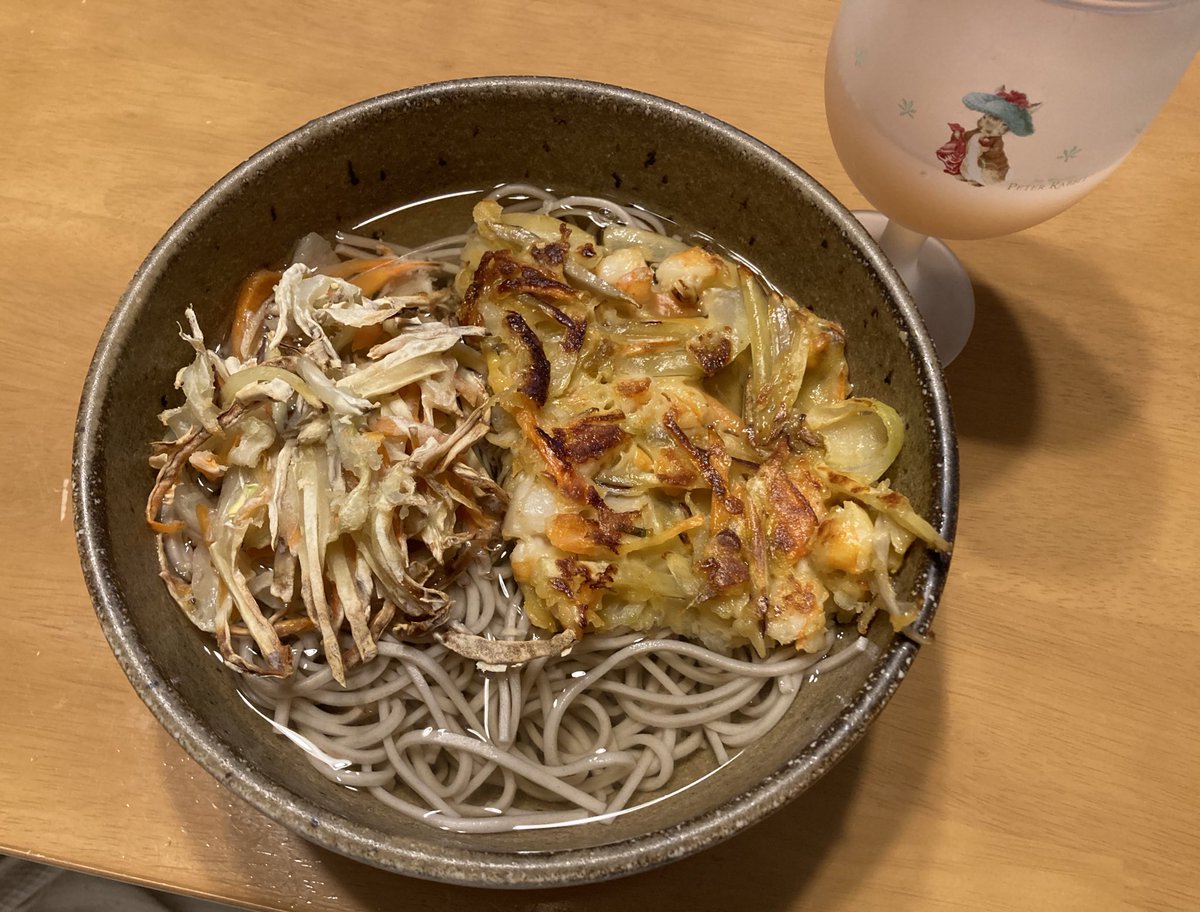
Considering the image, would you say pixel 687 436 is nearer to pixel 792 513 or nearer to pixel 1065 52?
pixel 792 513

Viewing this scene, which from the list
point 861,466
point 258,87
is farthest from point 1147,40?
point 258,87

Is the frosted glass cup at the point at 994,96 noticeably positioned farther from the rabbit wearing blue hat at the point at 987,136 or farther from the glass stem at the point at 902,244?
the glass stem at the point at 902,244

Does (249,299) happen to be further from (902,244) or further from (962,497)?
(962,497)

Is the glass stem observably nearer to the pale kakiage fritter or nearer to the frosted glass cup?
the frosted glass cup

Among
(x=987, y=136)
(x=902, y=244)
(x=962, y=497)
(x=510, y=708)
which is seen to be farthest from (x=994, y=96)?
(x=510, y=708)

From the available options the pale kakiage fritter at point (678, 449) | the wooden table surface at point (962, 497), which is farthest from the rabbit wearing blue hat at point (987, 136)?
the wooden table surface at point (962, 497)

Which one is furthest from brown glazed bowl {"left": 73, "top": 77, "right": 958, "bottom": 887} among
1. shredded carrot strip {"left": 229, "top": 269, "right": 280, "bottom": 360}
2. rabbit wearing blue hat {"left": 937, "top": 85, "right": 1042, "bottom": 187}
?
rabbit wearing blue hat {"left": 937, "top": 85, "right": 1042, "bottom": 187}

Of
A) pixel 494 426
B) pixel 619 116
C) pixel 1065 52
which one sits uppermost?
pixel 1065 52
